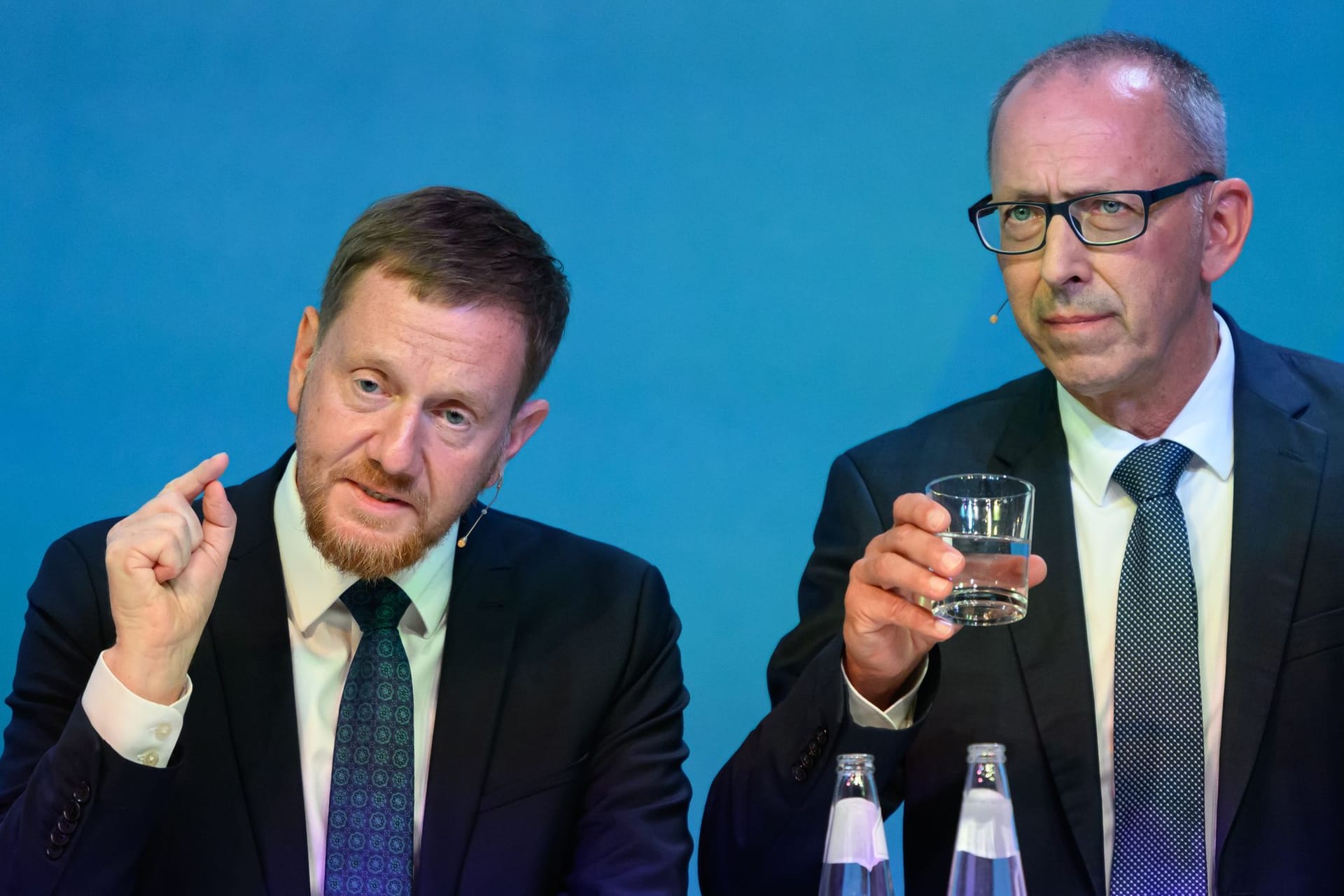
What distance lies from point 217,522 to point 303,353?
49 centimetres

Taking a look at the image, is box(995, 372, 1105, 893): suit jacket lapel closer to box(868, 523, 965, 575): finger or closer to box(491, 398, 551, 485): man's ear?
box(868, 523, 965, 575): finger

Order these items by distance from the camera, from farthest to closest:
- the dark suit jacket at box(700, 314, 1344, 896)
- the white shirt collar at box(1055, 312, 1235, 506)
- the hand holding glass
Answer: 1. the white shirt collar at box(1055, 312, 1235, 506)
2. the dark suit jacket at box(700, 314, 1344, 896)
3. the hand holding glass

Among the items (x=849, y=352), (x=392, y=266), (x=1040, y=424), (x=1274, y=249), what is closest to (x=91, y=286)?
(x=392, y=266)

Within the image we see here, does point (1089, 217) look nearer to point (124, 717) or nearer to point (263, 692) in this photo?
point (263, 692)

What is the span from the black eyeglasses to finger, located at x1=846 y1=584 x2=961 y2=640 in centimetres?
73

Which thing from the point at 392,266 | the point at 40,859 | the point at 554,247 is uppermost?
the point at 554,247

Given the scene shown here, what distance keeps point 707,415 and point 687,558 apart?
36 cm

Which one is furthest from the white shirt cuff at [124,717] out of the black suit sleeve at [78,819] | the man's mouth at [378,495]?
the man's mouth at [378,495]

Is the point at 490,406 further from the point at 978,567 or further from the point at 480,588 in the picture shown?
the point at 978,567

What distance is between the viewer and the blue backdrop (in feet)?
11.8

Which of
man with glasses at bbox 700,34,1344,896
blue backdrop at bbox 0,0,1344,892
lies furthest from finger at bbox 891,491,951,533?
blue backdrop at bbox 0,0,1344,892

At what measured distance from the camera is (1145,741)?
7.55 ft

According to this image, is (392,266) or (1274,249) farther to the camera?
(1274,249)

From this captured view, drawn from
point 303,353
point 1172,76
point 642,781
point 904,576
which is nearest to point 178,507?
point 303,353
